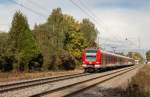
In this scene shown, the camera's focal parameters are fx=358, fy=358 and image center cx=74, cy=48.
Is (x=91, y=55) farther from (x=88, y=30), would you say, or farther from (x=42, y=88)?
(x=88, y=30)

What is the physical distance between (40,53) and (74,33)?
41.5 metres

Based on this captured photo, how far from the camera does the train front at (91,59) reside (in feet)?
157

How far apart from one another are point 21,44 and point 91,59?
31.8 ft

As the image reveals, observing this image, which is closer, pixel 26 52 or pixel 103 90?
pixel 103 90

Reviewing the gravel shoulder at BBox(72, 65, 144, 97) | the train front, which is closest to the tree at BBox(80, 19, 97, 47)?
the train front

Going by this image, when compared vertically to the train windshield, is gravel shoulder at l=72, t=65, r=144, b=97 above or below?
below

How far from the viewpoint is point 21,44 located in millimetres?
46125

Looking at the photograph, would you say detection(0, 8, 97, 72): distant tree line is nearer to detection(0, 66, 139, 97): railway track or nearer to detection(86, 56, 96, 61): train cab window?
detection(86, 56, 96, 61): train cab window

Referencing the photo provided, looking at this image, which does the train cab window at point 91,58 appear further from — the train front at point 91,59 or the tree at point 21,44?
the tree at point 21,44

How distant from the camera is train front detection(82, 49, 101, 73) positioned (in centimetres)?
4791

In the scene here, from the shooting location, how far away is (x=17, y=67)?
46.0 metres

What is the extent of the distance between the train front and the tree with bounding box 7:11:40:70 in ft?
22.0

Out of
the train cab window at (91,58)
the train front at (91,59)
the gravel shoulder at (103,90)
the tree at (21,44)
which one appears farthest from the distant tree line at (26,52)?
the gravel shoulder at (103,90)

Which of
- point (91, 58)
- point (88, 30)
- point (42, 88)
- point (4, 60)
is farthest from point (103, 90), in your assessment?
point (88, 30)
